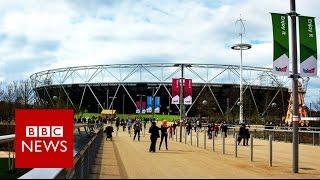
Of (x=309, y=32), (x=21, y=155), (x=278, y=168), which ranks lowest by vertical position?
(x=278, y=168)

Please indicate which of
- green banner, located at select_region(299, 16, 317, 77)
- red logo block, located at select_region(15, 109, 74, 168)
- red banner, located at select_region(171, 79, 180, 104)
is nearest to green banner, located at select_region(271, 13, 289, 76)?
green banner, located at select_region(299, 16, 317, 77)

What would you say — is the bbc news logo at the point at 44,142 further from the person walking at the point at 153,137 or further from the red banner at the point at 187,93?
the red banner at the point at 187,93

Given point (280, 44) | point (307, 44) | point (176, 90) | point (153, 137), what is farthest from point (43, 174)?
point (176, 90)

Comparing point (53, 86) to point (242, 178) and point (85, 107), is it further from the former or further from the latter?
point (242, 178)

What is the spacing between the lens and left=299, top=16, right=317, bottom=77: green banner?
1945 centimetres

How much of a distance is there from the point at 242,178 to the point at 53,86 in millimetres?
147980

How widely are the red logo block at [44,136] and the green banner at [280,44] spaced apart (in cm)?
1105

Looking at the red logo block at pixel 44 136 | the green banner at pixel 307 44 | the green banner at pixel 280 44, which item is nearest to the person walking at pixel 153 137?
the green banner at pixel 280 44

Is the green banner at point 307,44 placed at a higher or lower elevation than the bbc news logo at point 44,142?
higher

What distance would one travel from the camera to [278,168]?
20.5m

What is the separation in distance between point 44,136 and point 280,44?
1156 cm

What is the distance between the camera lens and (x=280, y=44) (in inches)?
758

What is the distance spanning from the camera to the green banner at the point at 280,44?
752 inches

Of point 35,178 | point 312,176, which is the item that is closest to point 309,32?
point 312,176
